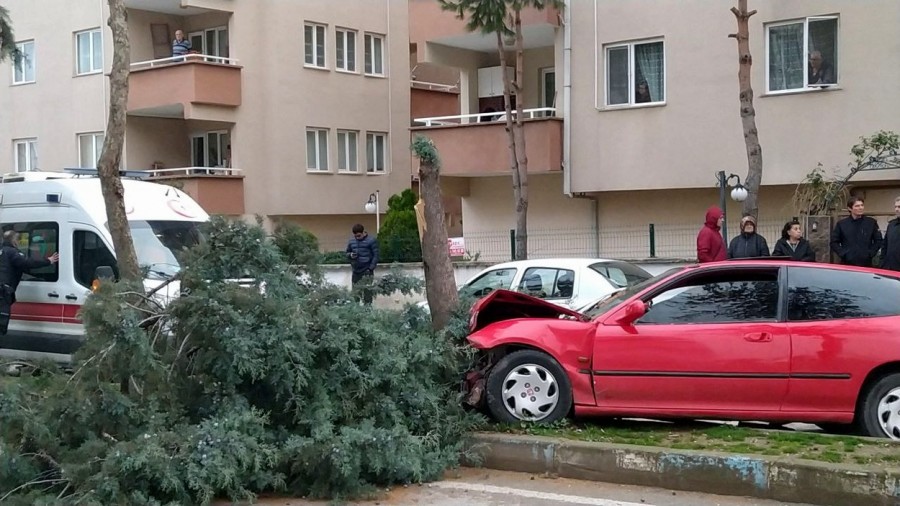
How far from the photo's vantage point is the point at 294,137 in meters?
29.9

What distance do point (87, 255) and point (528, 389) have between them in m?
6.90

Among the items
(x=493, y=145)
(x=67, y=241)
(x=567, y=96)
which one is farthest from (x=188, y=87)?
(x=67, y=241)

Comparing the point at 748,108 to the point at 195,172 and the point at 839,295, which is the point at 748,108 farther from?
the point at 195,172

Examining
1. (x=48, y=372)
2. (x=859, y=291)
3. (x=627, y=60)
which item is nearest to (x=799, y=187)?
(x=627, y=60)

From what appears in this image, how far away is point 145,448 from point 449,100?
97.1 feet

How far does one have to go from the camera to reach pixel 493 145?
2309cm

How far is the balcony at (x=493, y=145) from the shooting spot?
22391 mm

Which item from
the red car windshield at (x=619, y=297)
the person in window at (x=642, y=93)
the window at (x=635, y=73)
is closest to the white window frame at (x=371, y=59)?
the window at (x=635, y=73)

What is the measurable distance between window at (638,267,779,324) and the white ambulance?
6335 mm

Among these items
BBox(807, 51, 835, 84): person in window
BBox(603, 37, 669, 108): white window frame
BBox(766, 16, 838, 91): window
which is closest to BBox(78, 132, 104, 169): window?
BBox(603, 37, 669, 108): white window frame

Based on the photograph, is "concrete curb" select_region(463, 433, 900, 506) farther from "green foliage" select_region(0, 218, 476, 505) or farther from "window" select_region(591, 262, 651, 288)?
"window" select_region(591, 262, 651, 288)

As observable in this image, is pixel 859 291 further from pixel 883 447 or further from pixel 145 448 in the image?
pixel 145 448

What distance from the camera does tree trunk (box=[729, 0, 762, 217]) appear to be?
17.5 metres

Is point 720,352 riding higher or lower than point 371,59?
lower
